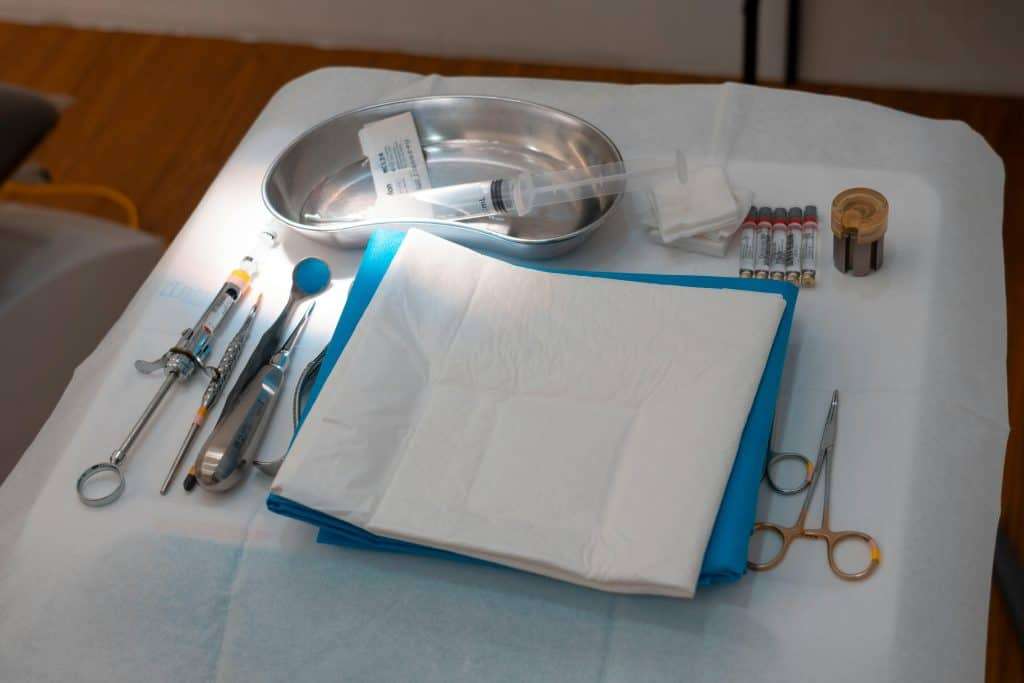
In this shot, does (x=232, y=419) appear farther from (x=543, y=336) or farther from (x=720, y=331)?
(x=720, y=331)

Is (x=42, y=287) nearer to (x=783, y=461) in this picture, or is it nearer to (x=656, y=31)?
(x=783, y=461)

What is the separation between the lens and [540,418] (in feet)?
2.76

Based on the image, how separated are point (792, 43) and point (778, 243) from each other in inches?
45.3

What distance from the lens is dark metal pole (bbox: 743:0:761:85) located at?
1865mm

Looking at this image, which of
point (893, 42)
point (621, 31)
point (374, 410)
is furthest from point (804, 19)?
point (374, 410)

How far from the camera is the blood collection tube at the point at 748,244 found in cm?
100

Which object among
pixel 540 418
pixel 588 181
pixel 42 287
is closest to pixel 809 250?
pixel 588 181

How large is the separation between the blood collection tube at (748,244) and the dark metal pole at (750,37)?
95cm

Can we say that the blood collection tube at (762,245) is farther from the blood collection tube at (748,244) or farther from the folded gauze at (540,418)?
the folded gauze at (540,418)

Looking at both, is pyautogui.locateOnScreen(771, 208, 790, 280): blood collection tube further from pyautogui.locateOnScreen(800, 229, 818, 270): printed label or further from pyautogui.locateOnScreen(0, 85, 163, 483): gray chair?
pyautogui.locateOnScreen(0, 85, 163, 483): gray chair

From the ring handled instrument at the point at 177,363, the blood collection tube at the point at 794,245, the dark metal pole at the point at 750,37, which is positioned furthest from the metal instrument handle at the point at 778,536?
the dark metal pole at the point at 750,37

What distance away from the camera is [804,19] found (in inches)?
79.5

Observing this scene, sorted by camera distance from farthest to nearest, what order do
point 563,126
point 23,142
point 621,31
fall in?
1. point 621,31
2. point 23,142
3. point 563,126

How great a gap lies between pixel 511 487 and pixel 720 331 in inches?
8.5
